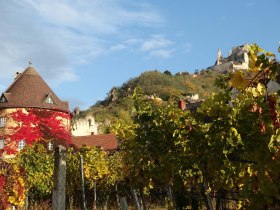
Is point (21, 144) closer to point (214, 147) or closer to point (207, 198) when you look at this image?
point (207, 198)

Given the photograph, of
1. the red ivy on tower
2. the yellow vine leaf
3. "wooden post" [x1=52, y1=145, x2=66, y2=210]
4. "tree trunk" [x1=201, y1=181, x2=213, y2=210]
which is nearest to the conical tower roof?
the red ivy on tower

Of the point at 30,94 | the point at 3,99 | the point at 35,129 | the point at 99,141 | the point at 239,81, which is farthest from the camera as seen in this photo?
the point at 99,141

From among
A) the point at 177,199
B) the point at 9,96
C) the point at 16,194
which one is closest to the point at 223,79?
the point at 177,199

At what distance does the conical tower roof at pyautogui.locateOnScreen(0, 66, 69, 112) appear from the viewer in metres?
33.6

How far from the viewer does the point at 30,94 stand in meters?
34.6

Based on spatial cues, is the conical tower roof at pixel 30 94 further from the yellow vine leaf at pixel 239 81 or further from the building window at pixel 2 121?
the yellow vine leaf at pixel 239 81

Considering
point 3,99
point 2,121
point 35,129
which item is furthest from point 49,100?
point 2,121

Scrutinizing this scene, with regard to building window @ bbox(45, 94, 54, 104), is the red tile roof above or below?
below

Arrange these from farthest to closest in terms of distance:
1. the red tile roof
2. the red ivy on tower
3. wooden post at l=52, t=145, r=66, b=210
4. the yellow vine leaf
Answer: the red tile roof < the red ivy on tower < wooden post at l=52, t=145, r=66, b=210 < the yellow vine leaf

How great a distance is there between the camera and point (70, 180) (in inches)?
695

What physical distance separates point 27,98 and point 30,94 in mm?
677

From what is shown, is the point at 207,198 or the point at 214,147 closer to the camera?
the point at 214,147

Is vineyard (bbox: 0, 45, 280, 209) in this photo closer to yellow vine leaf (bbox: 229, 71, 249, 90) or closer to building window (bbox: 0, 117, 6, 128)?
yellow vine leaf (bbox: 229, 71, 249, 90)

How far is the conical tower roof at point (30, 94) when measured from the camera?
110ft
